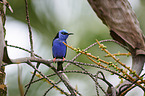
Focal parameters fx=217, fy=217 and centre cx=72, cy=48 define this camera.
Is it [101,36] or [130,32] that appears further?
[101,36]

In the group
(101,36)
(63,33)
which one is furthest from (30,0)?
(101,36)

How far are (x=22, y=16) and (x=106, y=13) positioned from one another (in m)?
2.55

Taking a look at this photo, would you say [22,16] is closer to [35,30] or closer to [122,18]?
[35,30]

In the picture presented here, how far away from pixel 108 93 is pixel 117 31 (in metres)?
0.38

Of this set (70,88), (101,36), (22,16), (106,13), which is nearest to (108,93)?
(70,88)

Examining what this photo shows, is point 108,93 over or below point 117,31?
below

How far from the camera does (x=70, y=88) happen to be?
1.25 meters

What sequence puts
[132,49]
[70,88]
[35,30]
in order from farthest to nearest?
[35,30], [132,49], [70,88]

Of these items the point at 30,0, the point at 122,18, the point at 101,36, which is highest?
the point at 30,0

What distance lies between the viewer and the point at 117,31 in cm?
132

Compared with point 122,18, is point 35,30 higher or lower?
lower

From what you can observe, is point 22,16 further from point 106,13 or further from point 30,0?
point 106,13

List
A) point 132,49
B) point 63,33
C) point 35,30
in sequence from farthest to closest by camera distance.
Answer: point 35,30 → point 63,33 → point 132,49

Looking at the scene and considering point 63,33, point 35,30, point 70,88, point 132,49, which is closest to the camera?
point 70,88
